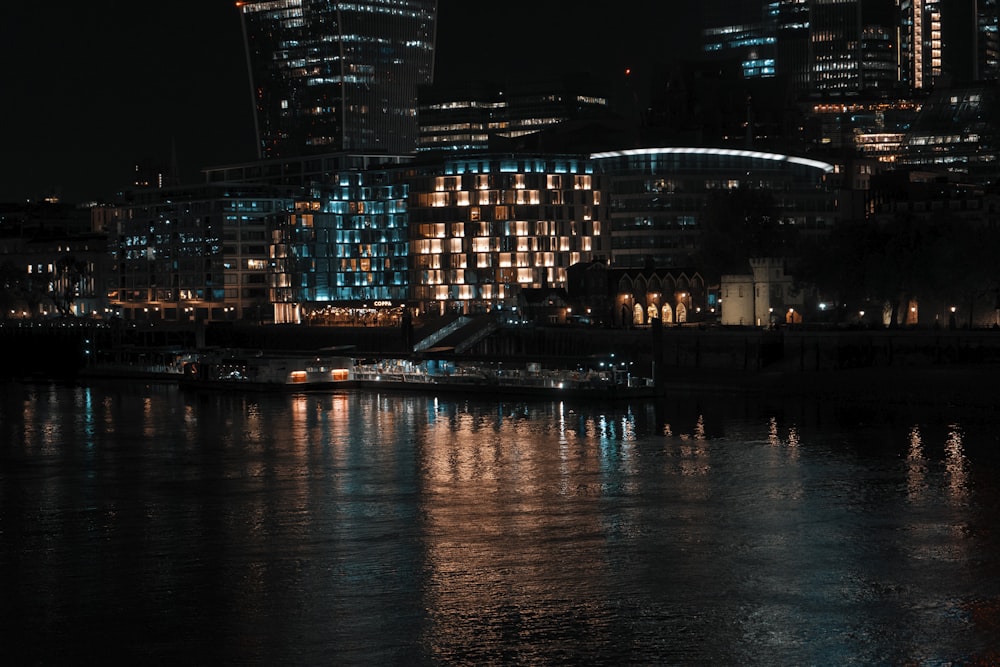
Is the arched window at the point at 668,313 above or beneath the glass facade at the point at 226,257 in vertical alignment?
beneath

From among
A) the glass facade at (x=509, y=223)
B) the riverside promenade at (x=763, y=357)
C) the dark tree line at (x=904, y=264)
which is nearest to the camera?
the riverside promenade at (x=763, y=357)

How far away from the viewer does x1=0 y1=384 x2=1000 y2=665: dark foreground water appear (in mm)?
33531

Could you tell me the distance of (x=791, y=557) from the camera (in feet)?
136

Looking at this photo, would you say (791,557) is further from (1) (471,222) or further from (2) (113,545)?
(1) (471,222)

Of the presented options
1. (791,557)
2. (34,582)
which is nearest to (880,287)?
(791,557)

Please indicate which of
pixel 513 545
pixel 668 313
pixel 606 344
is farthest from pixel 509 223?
pixel 513 545

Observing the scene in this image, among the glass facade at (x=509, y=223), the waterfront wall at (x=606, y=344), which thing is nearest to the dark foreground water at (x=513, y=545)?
the waterfront wall at (x=606, y=344)

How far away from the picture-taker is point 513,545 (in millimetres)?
43156

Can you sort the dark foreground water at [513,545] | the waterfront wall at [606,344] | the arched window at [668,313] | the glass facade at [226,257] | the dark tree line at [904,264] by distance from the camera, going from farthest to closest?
the glass facade at [226,257] → the arched window at [668,313] → the dark tree line at [904,264] → the waterfront wall at [606,344] → the dark foreground water at [513,545]

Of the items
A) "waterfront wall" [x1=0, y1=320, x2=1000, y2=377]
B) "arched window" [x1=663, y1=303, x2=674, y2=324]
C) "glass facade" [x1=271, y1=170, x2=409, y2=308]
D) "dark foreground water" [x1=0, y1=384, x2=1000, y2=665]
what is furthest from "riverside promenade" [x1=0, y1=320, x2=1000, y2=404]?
"glass facade" [x1=271, y1=170, x2=409, y2=308]

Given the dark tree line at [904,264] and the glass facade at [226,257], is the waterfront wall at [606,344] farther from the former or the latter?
the glass facade at [226,257]

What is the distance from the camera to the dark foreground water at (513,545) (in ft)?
110

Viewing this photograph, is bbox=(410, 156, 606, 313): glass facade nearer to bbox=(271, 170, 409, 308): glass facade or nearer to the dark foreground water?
bbox=(271, 170, 409, 308): glass facade

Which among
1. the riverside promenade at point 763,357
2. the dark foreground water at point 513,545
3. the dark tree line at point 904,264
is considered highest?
the dark tree line at point 904,264
